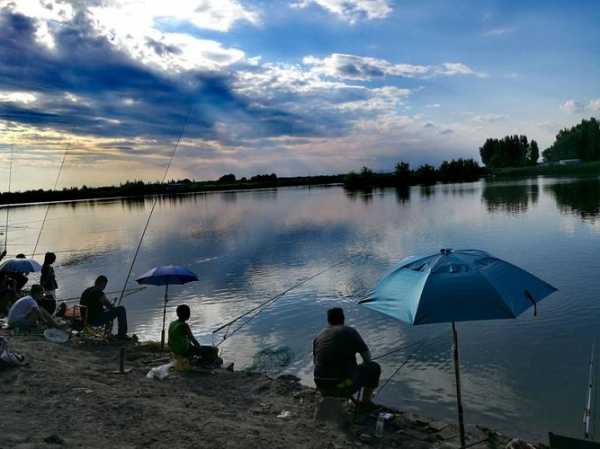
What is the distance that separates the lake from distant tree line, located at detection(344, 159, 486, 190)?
123 metres

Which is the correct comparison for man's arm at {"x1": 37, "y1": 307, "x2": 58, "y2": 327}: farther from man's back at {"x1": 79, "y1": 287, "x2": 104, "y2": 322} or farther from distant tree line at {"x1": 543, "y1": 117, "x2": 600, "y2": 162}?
distant tree line at {"x1": 543, "y1": 117, "x2": 600, "y2": 162}

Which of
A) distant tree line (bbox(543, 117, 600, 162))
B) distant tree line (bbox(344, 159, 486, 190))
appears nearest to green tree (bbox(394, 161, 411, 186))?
distant tree line (bbox(344, 159, 486, 190))

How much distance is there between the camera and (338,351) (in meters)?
7.59

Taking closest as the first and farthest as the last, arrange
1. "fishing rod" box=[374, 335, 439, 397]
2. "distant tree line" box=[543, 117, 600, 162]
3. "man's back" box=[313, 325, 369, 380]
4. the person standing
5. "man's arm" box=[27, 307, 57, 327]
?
"man's back" box=[313, 325, 369, 380] < "fishing rod" box=[374, 335, 439, 397] < "man's arm" box=[27, 307, 57, 327] < the person standing < "distant tree line" box=[543, 117, 600, 162]

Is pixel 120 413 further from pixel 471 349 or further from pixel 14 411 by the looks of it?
pixel 471 349

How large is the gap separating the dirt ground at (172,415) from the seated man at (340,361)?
62cm

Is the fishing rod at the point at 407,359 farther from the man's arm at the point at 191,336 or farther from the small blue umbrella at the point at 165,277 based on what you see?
the small blue umbrella at the point at 165,277

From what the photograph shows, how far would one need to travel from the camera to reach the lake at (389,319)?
1014cm

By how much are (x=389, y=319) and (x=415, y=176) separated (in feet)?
543

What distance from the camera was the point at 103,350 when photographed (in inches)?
471

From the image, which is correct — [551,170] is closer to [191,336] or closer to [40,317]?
[191,336]

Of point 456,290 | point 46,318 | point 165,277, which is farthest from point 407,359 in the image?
point 46,318

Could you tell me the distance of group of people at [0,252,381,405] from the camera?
25.0ft

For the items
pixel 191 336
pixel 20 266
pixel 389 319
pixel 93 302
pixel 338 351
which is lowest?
pixel 389 319
